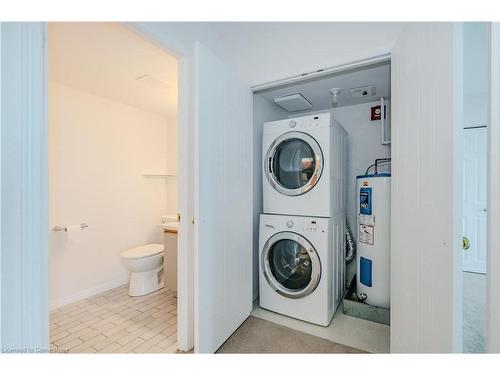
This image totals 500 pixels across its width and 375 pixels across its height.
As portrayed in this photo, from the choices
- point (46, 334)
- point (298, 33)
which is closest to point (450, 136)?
point (298, 33)

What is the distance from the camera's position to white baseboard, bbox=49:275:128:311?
206cm

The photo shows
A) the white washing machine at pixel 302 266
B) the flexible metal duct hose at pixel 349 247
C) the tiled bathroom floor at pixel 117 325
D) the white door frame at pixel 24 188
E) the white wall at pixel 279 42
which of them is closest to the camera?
the white door frame at pixel 24 188

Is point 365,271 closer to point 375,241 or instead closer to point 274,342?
point 375,241

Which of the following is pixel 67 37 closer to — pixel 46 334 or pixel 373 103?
pixel 46 334

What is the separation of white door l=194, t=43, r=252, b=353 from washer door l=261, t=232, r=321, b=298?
211 mm

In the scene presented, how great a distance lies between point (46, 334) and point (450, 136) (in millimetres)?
1711

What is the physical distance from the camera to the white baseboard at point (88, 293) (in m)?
2.06

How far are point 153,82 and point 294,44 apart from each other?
1365 millimetres

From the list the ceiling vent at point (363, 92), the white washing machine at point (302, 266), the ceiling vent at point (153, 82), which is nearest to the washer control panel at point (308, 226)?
the white washing machine at point (302, 266)

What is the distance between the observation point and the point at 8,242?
75 centimetres

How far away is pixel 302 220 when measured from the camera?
5.80ft

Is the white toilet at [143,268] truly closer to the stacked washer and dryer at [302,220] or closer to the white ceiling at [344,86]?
the stacked washer and dryer at [302,220]

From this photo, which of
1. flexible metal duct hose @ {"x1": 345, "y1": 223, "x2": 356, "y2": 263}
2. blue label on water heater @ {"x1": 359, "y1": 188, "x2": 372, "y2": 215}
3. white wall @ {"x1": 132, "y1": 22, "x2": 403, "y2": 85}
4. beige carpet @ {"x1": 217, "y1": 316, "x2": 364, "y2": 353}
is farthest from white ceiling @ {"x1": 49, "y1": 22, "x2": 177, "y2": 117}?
flexible metal duct hose @ {"x1": 345, "y1": 223, "x2": 356, "y2": 263}

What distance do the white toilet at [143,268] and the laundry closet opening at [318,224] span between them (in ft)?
3.65
